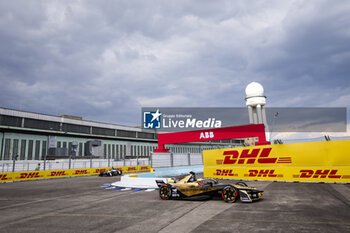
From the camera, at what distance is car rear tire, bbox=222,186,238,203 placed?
10.5m

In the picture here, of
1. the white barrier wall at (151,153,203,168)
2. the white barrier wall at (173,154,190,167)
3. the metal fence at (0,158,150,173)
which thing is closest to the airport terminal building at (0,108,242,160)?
the white barrier wall at (151,153,203,168)

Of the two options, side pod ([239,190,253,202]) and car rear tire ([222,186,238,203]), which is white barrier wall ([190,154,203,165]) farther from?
side pod ([239,190,253,202])

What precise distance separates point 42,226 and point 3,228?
3.58ft

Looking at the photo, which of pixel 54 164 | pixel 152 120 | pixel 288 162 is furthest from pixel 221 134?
pixel 152 120

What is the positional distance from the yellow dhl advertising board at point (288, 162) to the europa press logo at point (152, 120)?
1087 inches

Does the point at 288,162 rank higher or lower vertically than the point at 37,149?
lower

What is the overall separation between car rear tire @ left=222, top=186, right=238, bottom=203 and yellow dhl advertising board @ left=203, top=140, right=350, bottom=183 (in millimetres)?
9971

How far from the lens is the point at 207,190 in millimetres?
11297

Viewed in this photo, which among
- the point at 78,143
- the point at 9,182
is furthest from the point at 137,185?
the point at 78,143

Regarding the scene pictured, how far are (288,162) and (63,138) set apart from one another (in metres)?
50.1

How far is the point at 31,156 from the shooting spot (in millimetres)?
47469

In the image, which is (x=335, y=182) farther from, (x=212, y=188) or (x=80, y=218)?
(x=80, y=218)

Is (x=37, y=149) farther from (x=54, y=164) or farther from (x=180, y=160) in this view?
(x=180, y=160)

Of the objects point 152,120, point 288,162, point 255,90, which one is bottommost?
point 288,162
